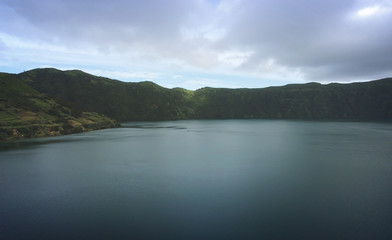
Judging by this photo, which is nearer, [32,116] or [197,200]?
[197,200]

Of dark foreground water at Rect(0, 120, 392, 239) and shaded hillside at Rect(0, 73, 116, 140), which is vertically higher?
shaded hillside at Rect(0, 73, 116, 140)

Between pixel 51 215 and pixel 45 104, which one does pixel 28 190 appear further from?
pixel 45 104

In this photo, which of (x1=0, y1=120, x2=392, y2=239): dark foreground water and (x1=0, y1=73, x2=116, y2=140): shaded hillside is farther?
(x1=0, y1=73, x2=116, y2=140): shaded hillside

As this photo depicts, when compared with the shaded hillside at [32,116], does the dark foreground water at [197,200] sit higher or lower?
lower

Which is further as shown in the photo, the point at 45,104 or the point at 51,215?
the point at 45,104

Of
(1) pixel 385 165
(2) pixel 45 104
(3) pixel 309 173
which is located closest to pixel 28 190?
(3) pixel 309 173

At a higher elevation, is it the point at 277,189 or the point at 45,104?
the point at 45,104

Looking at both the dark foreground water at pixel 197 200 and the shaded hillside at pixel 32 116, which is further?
the shaded hillside at pixel 32 116

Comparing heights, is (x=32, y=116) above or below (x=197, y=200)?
above
